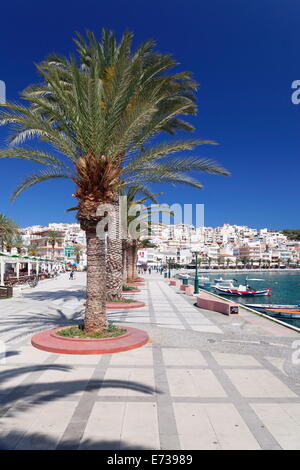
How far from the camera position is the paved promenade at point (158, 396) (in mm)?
3779

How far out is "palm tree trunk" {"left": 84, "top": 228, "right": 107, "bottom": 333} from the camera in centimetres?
869

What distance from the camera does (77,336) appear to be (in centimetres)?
841

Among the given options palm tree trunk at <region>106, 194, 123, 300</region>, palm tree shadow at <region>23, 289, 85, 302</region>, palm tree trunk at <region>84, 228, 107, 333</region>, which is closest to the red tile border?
palm tree trunk at <region>84, 228, 107, 333</region>

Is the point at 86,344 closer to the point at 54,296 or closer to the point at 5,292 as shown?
the point at 54,296

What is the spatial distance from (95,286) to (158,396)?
424 centimetres

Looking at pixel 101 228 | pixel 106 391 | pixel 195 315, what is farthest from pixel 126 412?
pixel 195 315

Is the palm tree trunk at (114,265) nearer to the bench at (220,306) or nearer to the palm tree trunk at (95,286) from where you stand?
the bench at (220,306)

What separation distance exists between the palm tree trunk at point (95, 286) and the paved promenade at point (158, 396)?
5.05ft

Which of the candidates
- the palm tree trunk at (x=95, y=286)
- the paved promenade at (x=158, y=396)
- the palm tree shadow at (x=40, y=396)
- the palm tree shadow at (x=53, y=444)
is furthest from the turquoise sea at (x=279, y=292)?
the palm tree shadow at (x=53, y=444)

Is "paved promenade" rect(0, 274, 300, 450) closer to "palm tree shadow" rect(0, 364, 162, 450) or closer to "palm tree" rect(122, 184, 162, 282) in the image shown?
"palm tree shadow" rect(0, 364, 162, 450)

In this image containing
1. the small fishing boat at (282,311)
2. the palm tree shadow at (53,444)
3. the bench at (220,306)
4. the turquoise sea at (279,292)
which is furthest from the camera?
the turquoise sea at (279,292)
